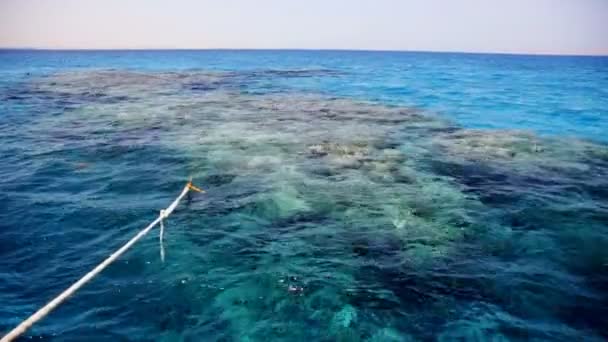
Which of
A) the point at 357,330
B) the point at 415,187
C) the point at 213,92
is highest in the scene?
the point at 213,92

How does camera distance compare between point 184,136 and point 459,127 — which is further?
point 459,127

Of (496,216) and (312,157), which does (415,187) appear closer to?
(496,216)

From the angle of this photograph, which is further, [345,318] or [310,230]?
[310,230]

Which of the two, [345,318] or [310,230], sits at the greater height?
[310,230]

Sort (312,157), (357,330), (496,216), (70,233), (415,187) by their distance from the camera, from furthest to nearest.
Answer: (312,157)
(415,187)
(496,216)
(70,233)
(357,330)

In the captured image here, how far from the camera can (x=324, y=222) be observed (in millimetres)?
12328

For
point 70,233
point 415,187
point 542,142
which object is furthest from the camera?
point 542,142

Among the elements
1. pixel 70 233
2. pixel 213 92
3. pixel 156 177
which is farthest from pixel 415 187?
pixel 213 92

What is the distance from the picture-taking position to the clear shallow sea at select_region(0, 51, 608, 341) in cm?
834

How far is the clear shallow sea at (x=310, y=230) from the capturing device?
8.34m

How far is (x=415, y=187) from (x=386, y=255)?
5.12m

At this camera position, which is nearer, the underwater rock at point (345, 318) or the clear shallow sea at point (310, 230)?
the underwater rock at point (345, 318)

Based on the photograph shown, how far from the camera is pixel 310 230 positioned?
1183 centimetres

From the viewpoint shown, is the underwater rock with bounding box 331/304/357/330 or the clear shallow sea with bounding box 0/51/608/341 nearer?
the underwater rock with bounding box 331/304/357/330
